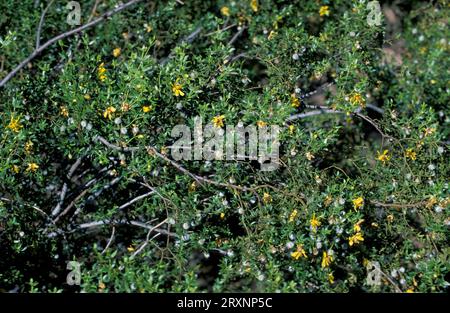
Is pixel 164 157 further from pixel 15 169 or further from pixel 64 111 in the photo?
pixel 15 169

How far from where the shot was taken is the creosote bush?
3.60 m

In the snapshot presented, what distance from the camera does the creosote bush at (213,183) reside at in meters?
3.60

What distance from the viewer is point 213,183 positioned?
368 centimetres

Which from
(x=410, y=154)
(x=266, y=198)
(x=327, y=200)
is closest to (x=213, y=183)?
(x=266, y=198)

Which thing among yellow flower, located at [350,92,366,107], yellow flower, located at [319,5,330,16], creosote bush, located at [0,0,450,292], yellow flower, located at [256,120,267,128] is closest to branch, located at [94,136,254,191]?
creosote bush, located at [0,0,450,292]

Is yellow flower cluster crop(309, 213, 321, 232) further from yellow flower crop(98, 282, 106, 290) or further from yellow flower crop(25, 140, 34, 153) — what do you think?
yellow flower crop(25, 140, 34, 153)

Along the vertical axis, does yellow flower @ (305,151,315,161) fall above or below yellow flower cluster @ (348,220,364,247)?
above

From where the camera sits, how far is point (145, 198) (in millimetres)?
4039

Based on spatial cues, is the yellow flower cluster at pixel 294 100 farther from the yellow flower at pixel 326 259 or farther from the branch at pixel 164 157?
the yellow flower at pixel 326 259

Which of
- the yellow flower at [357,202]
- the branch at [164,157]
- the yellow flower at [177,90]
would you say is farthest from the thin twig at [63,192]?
the yellow flower at [357,202]

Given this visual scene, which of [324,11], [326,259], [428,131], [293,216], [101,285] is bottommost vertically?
[101,285]

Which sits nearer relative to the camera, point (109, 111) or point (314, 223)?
point (314, 223)
